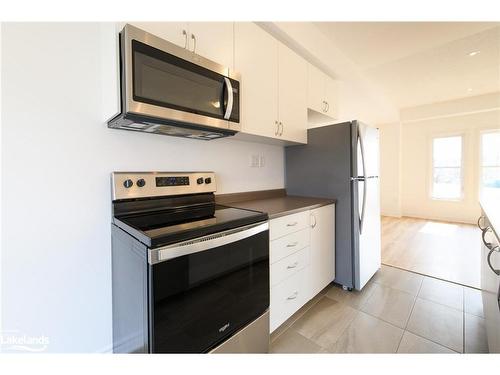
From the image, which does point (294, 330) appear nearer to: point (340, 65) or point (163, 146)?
point (163, 146)

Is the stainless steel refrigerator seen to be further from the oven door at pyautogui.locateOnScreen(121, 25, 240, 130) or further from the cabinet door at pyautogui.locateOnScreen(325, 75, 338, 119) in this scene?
Result: the oven door at pyautogui.locateOnScreen(121, 25, 240, 130)

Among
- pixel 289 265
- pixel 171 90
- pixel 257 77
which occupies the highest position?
pixel 257 77

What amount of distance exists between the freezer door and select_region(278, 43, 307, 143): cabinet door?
497mm

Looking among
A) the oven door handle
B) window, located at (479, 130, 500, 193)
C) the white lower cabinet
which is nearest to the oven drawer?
the white lower cabinet

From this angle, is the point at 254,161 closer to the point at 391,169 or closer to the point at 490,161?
the point at 391,169

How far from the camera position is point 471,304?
6.01 feet

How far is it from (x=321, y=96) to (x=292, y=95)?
60 centimetres

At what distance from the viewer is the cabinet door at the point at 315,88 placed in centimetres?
219

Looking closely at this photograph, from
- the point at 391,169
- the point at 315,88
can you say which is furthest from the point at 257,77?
the point at 391,169

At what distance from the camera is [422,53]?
2572mm

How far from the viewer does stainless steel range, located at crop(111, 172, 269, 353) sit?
87cm
